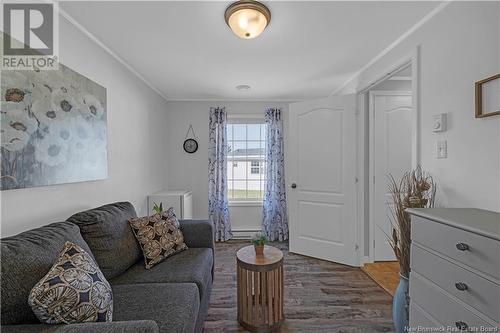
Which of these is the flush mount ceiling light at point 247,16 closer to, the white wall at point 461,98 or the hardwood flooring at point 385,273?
the white wall at point 461,98

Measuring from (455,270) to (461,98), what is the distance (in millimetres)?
1081

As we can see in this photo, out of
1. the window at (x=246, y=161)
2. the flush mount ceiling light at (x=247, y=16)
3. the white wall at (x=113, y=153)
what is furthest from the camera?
the window at (x=246, y=161)

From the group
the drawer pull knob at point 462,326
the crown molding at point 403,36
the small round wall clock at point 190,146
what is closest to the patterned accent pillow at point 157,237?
the drawer pull knob at point 462,326

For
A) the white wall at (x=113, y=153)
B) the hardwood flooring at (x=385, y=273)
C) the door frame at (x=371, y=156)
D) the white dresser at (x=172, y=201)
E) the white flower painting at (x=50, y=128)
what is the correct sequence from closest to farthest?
the white flower painting at (x=50, y=128) < the white wall at (x=113, y=153) < the hardwood flooring at (x=385, y=273) < the door frame at (x=371, y=156) < the white dresser at (x=172, y=201)

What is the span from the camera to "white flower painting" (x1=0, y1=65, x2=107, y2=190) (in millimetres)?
1366

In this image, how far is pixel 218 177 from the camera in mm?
4191

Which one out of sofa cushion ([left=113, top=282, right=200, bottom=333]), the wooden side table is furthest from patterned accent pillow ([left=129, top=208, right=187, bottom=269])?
the wooden side table

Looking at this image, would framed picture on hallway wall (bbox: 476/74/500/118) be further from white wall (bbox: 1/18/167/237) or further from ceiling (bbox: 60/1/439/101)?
white wall (bbox: 1/18/167/237)

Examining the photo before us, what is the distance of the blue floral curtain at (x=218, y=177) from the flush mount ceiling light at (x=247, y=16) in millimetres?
2475

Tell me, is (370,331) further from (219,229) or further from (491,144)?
(219,229)

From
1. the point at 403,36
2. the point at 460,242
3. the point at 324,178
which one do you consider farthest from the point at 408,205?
the point at 324,178

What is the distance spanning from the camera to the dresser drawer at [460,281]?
0.98m

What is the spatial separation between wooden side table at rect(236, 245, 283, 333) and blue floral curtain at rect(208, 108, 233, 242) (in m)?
2.26

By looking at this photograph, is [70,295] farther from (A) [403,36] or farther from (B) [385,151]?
(B) [385,151]
